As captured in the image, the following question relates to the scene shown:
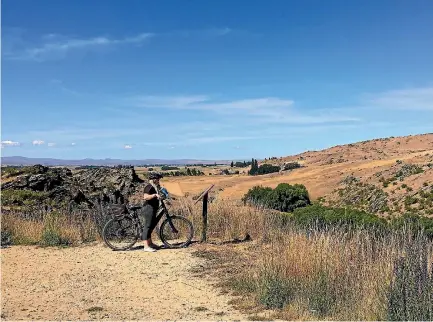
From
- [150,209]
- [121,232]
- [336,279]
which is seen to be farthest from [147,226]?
[336,279]

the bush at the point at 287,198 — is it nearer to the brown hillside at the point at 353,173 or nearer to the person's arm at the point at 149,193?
the brown hillside at the point at 353,173

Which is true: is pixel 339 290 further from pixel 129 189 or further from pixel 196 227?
pixel 129 189

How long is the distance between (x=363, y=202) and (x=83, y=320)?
40604mm

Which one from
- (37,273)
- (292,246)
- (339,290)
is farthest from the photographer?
(37,273)

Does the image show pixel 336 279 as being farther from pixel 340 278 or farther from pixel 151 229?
pixel 151 229

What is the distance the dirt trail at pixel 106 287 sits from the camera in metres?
7.02

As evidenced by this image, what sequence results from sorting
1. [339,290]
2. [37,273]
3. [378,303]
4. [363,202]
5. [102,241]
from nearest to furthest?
[378,303], [339,290], [37,273], [102,241], [363,202]

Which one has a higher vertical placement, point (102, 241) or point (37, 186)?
point (37, 186)

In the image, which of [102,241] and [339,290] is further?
[102,241]

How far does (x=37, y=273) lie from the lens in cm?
938

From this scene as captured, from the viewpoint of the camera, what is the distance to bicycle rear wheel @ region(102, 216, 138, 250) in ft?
38.3

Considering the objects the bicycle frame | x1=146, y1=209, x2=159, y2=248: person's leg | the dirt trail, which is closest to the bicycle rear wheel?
the bicycle frame

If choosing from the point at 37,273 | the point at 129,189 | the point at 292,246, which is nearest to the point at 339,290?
the point at 292,246

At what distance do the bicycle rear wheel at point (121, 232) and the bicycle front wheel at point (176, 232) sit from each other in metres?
0.79
